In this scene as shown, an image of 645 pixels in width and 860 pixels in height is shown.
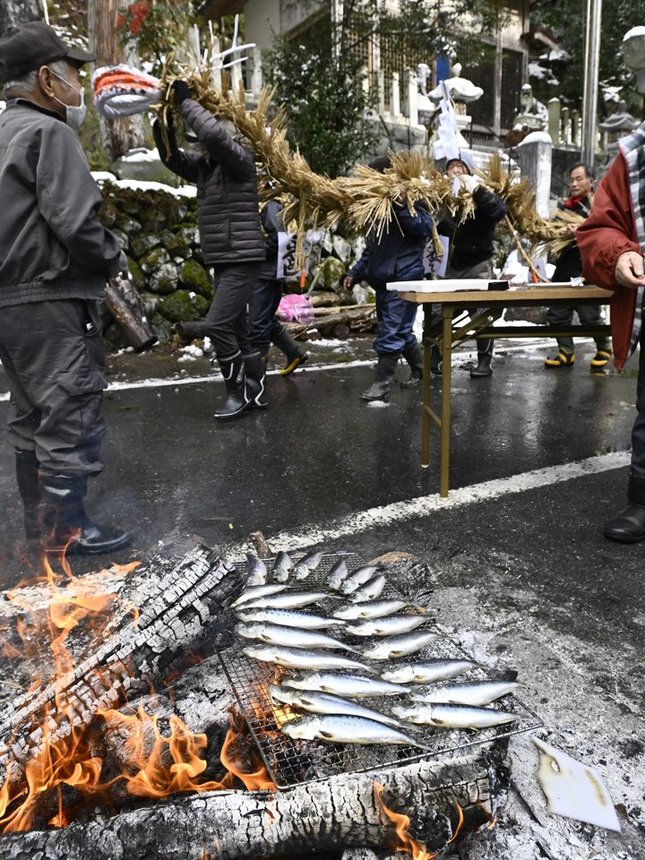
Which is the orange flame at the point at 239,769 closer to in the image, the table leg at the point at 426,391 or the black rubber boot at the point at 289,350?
the table leg at the point at 426,391

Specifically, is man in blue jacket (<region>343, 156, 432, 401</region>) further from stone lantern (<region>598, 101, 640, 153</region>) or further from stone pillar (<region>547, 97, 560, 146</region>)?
stone pillar (<region>547, 97, 560, 146</region>)

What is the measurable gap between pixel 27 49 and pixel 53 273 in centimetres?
109

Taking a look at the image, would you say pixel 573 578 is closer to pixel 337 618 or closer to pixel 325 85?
pixel 337 618

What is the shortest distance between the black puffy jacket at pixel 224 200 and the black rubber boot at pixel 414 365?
2.22m

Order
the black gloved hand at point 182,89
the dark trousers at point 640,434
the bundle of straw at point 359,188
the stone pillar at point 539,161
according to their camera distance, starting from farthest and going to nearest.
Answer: the stone pillar at point 539,161, the black gloved hand at point 182,89, the bundle of straw at point 359,188, the dark trousers at point 640,434

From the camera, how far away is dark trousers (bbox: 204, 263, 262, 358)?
227 inches

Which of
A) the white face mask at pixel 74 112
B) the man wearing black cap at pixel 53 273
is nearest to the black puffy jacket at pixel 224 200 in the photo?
the white face mask at pixel 74 112

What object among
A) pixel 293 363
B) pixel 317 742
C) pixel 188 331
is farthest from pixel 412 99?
pixel 317 742

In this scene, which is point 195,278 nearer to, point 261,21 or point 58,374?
point 58,374

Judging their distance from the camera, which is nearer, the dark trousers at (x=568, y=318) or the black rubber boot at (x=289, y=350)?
the black rubber boot at (x=289, y=350)

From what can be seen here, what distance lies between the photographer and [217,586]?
244 cm

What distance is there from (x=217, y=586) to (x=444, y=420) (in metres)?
2.12

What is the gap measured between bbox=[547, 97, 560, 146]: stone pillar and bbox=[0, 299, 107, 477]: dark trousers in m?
21.5

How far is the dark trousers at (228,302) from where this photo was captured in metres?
5.78
